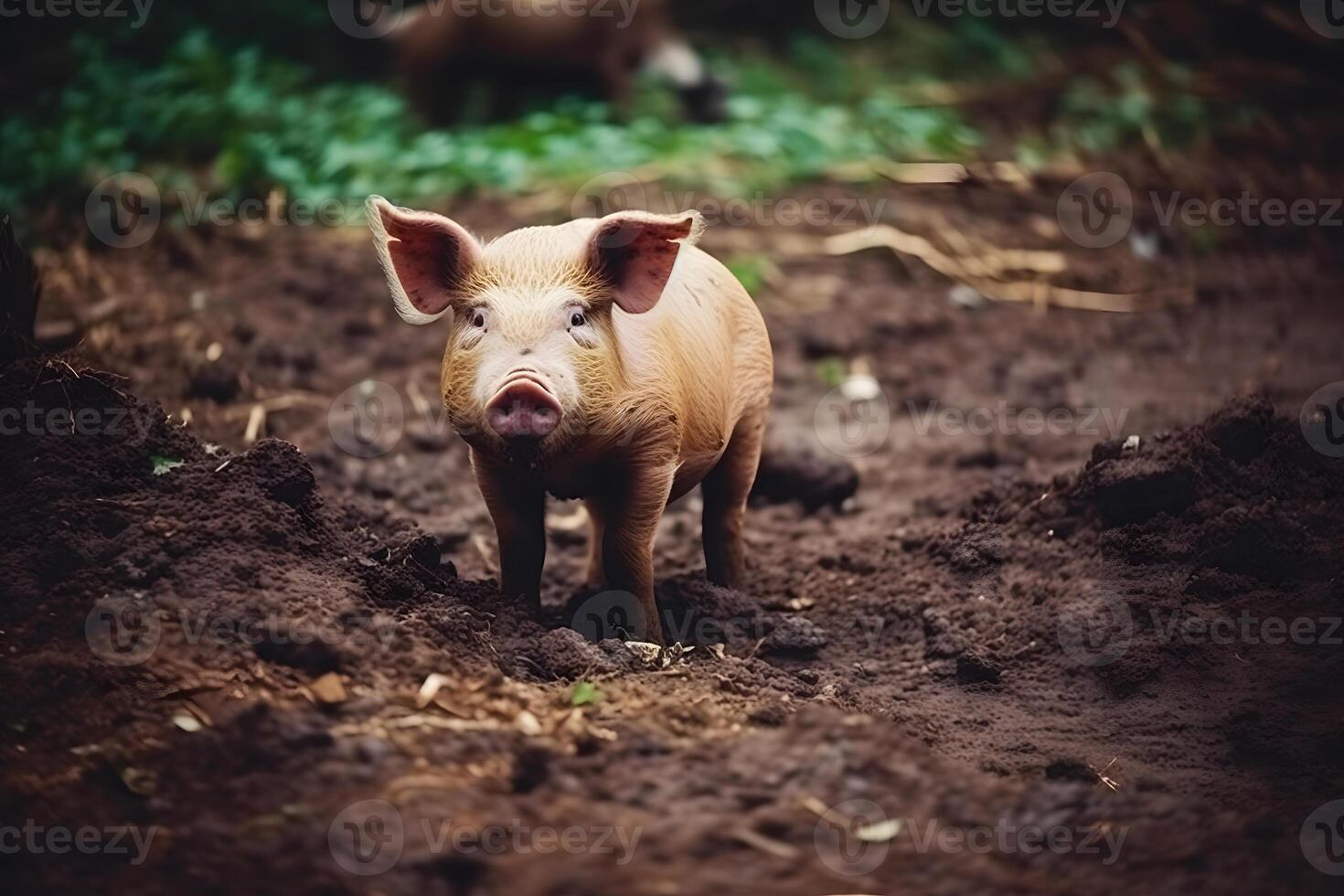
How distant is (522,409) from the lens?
3721 millimetres

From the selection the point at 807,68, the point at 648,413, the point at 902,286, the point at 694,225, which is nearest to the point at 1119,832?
the point at 648,413

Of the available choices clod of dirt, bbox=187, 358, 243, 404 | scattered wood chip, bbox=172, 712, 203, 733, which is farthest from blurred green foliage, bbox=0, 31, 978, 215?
scattered wood chip, bbox=172, 712, 203, 733

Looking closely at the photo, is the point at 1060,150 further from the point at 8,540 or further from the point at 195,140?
the point at 8,540

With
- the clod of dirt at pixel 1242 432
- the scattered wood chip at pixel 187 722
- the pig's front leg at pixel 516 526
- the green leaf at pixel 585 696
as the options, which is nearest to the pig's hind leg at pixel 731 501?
the pig's front leg at pixel 516 526

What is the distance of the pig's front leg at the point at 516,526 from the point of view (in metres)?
4.32

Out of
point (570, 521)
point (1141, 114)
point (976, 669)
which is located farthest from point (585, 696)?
point (1141, 114)

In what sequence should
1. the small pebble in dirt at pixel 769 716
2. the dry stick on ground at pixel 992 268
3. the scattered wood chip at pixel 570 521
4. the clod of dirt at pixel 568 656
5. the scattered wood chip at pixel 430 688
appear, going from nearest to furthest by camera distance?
the scattered wood chip at pixel 430 688
the small pebble in dirt at pixel 769 716
the clod of dirt at pixel 568 656
the scattered wood chip at pixel 570 521
the dry stick on ground at pixel 992 268

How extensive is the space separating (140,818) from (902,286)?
6.35m

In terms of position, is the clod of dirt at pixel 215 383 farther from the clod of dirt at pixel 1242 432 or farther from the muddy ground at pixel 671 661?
the clod of dirt at pixel 1242 432

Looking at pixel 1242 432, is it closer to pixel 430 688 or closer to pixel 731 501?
pixel 731 501

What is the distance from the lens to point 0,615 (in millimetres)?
3779

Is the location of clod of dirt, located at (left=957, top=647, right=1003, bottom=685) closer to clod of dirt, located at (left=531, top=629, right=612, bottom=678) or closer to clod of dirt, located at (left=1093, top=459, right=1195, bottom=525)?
clod of dirt, located at (left=1093, top=459, right=1195, bottom=525)

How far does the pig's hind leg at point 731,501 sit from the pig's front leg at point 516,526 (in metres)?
0.73

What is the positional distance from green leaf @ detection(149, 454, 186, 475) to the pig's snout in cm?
121
